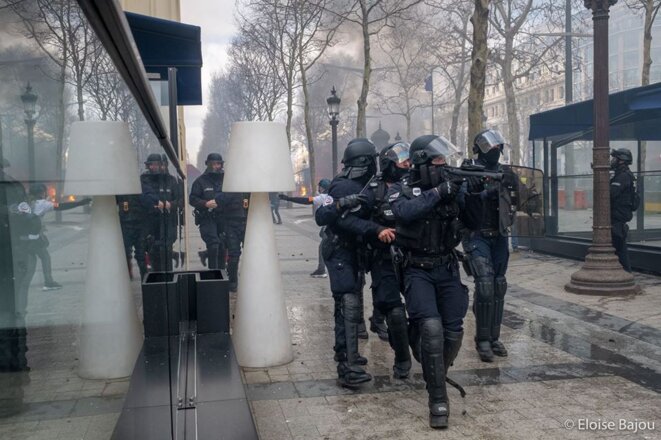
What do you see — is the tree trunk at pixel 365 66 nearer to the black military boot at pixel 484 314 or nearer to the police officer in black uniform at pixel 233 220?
the police officer in black uniform at pixel 233 220

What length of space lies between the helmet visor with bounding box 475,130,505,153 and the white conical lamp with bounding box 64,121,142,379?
4.29 metres

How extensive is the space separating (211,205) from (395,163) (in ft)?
15.4

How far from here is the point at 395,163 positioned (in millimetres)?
5082

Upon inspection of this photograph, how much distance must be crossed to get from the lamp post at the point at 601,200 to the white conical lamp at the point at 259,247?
5245mm

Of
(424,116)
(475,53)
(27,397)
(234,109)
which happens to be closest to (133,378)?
(27,397)

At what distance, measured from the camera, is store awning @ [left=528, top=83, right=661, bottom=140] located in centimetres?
1144

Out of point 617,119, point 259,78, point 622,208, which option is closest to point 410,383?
point 622,208

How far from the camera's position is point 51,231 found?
833mm

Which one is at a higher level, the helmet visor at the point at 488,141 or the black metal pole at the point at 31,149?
the helmet visor at the point at 488,141

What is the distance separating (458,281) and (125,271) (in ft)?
10.3

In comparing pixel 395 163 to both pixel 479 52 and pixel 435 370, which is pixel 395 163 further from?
pixel 479 52

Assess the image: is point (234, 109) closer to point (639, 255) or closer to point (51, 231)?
point (639, 255)

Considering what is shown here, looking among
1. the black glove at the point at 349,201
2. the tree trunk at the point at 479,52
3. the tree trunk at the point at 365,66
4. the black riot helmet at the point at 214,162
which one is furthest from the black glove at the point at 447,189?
the tree trunk at the point at 365,66

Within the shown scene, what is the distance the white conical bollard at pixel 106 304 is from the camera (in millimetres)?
1159
